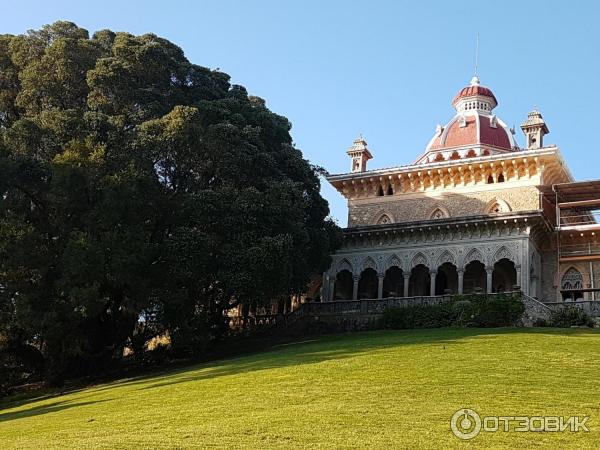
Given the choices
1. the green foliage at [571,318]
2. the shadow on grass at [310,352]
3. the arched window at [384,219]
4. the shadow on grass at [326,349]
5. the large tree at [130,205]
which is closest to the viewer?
the shadow on grass at [310,352]

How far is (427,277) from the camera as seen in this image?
139ft

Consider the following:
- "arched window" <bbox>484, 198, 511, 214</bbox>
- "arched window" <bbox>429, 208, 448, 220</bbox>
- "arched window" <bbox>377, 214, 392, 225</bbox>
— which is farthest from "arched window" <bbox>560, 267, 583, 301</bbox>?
"arched window" <bbox>377, 214, 392, 225</bbox>

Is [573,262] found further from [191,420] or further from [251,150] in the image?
[191,420]

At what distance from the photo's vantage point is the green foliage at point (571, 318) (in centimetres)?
3147

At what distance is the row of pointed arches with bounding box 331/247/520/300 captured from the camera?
1527 inches

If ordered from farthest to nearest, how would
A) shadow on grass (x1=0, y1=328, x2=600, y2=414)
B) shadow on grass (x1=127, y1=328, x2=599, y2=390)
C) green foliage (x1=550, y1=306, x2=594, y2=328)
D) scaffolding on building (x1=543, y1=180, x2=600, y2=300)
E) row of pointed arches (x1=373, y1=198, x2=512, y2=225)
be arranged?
row of pointed arches (x1=373, y1=198, x2=512, y2=225)
scaffolding on building (x1=543, y1=180, x2=600, y2=300)
green foliage (x1=550, y1=306, x2=594, y2=328)
shadow on grass (x1=127, y1=328, x2=599, y2=390)
shadow on grass (x1=0, y1=328, x2=600, y2=414)

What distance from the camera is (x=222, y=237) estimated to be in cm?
3102

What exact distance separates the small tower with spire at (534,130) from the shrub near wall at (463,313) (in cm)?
1167

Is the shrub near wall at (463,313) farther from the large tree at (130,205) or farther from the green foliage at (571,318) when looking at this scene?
the large tree at (130,205)

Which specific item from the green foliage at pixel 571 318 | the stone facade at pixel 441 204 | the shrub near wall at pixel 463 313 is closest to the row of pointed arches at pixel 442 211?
the stone facade at pixel 441 204

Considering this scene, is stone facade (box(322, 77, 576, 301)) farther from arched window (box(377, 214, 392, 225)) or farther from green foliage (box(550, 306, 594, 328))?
green foliage (box(550, 306, 594, 328))

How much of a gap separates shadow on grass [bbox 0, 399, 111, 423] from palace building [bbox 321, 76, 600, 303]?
19926 millimetres

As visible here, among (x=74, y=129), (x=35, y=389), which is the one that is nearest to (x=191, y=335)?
(x=35, y=389)

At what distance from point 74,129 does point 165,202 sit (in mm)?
4391
